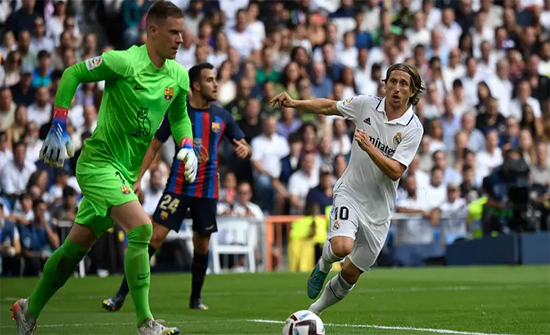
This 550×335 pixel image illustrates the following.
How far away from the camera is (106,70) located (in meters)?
8.44

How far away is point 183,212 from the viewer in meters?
12.5

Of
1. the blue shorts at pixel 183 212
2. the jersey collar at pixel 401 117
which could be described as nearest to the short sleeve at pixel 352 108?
the jersey collar at pixel 401 117

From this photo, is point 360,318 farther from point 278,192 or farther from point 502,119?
point 502,119

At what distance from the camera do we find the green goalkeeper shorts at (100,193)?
27.4ft

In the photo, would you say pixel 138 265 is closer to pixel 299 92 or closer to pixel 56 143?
pixel 56 143

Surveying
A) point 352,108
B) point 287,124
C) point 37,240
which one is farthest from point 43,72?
point 352,108

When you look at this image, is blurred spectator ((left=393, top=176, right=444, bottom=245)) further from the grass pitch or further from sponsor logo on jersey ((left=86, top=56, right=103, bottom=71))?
sponsor logo on jersey ((left=86, top=56, right=103, bottom=71))

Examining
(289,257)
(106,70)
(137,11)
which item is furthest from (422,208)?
(106,70)

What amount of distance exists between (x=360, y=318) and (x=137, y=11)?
1272 centimetres

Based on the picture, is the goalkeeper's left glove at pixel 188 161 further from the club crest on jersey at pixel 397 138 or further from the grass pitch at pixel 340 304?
the club crest on jersey at pixel 397 138

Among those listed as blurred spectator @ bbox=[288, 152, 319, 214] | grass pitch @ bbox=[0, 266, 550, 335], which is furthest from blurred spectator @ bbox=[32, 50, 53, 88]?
blurred spectator @ bbox=[288, 152, 319, 214]

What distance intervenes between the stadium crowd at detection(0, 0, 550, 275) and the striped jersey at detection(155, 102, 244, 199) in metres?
7.03

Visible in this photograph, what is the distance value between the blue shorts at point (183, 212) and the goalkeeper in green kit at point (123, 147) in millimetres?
3586

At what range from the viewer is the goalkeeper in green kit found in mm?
8328
